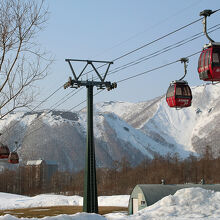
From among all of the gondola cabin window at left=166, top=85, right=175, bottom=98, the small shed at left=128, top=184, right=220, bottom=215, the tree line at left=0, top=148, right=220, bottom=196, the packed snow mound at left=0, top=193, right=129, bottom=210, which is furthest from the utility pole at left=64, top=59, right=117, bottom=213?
the tree line at left=0, top=148, right=220, bottom=196

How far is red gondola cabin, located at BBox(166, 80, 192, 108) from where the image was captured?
20.0 metres

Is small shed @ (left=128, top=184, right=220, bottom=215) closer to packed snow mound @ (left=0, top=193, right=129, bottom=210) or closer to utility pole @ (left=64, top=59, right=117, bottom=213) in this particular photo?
utility pole @ (left=64, top=59, right=117, bottom=213)

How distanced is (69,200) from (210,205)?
1774 inches

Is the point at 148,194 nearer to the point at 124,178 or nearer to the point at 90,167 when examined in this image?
the point at 90,167

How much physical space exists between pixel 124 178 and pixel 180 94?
398 ft

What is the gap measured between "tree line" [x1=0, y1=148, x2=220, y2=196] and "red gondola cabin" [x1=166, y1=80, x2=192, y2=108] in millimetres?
98539

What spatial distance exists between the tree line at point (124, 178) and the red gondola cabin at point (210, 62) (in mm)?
103627

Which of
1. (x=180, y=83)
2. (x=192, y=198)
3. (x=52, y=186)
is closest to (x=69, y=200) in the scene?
(x=192, y=198)

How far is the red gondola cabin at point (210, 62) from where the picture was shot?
48.1 ft

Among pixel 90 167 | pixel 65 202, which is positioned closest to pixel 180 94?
pixel 90 167

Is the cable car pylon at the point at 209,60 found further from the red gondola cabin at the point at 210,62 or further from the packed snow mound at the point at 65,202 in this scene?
the packed snow mound at the point at 65,202

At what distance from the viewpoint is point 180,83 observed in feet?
66.3

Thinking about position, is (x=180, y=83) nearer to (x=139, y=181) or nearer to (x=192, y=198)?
(x=192, y=198)

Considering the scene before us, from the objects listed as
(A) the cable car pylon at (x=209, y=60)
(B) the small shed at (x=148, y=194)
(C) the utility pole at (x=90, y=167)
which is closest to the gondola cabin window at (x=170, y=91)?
(A) the cable car pylon at (x=209, y=60)
